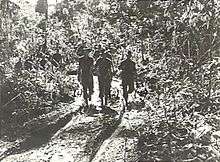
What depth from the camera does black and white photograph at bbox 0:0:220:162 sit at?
11672mm

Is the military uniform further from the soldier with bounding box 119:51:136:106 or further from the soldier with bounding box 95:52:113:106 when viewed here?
the soldier with bounding box 119:51:136:106

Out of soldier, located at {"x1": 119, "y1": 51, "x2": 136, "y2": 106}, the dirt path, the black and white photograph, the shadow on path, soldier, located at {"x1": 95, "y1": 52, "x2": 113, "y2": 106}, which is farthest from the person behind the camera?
soldier, located at {"x1": 95, "y1": 52, "x2": 113, "y2": 106}

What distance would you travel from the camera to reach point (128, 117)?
578 inches

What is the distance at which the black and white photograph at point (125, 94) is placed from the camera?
38.3 ft

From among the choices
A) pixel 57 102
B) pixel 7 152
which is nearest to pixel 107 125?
pixel 7 152

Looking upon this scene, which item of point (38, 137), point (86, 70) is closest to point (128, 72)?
point (86, 70)

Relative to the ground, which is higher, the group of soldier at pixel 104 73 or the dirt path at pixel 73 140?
the group of soldier at pixel 104 73

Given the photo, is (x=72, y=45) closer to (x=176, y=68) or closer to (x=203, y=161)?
(x=176, y=68)

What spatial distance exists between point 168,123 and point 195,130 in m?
0.96

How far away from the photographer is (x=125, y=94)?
52.7ft

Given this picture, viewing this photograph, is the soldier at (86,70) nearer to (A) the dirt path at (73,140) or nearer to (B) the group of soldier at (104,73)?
(B) the group of soldier at (104,73)

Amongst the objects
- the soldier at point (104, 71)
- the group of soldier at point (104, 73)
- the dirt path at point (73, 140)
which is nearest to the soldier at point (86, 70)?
the group of soldier at point (104, 73)

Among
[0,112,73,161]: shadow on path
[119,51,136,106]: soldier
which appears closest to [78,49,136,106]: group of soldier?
[119,51,136,106]: soldier

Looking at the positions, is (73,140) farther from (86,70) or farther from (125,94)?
(86,70)
